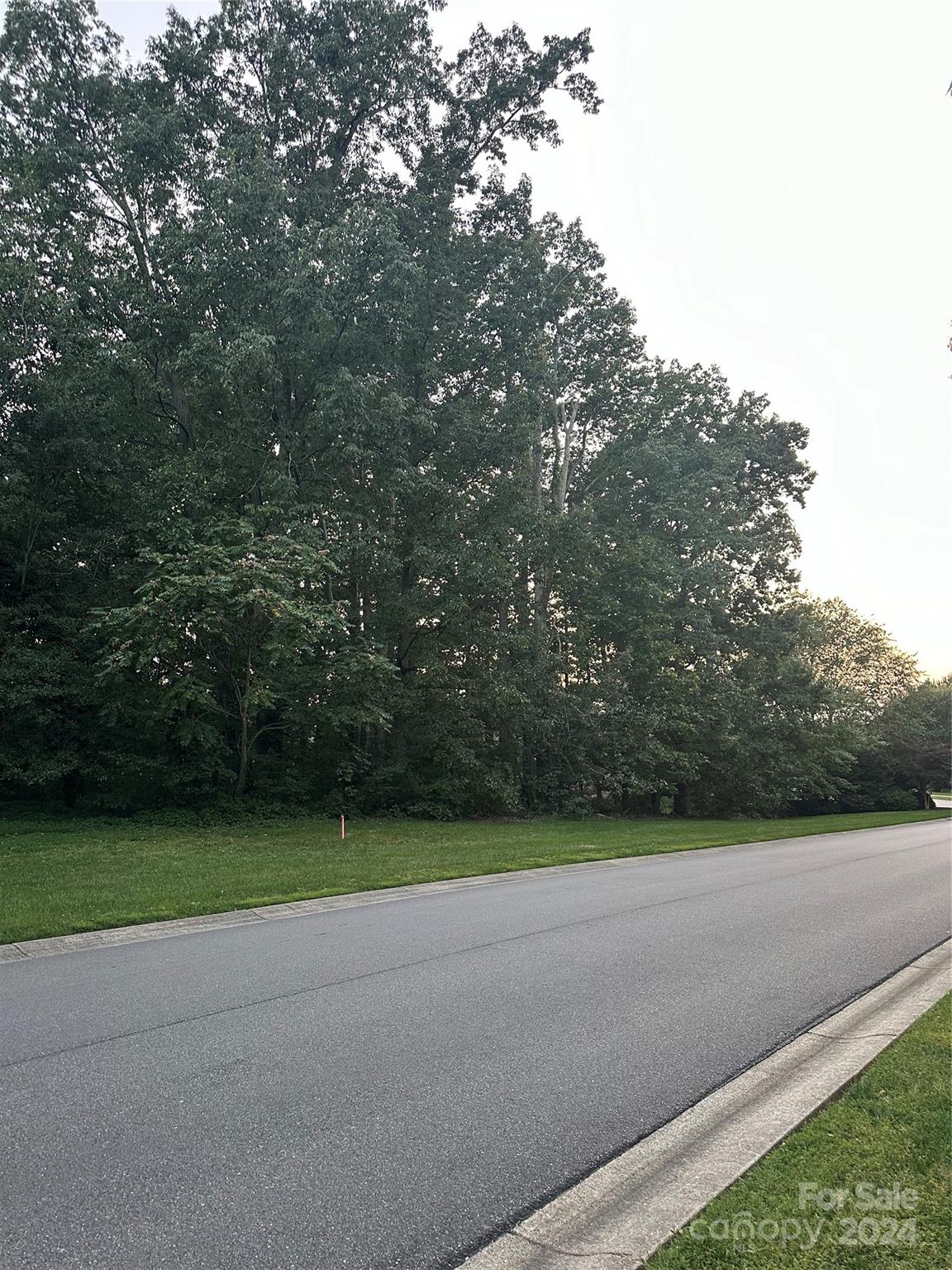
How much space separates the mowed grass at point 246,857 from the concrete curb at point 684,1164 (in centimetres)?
648

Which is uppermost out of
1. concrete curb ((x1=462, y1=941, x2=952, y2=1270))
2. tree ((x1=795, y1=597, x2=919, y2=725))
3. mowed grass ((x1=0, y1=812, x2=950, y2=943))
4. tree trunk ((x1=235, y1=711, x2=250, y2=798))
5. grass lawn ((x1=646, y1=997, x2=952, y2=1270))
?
tree ((x1=795, y1=597, x2=919, y2=725))

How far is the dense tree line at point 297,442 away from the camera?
18.6 metres

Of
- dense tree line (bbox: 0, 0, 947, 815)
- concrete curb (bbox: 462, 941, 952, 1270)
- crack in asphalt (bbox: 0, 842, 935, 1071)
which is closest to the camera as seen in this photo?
concrete curb (bbox: 462, 941, 952, 1270)

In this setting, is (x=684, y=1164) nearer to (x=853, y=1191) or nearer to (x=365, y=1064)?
(x=853, y=1191)

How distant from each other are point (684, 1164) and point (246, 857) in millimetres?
11610

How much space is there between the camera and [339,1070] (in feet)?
13.9

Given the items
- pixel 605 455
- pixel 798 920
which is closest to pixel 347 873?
pixel 798 920

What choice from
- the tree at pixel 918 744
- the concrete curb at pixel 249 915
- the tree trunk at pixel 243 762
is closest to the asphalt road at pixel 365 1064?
the concrete curb at pixel 249 915

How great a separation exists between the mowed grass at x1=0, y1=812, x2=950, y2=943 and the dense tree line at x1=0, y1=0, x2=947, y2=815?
2.75 m

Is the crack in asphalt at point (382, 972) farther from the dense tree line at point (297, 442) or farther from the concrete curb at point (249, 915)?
the dense tree line at point (297, 442)

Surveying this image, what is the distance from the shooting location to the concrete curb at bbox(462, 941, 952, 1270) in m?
2.75

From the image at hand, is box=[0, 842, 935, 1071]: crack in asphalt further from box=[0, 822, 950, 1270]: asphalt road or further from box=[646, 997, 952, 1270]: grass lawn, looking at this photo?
box=[646, 997, 952, 1270]: grass lawn

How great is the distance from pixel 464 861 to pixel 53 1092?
979cm

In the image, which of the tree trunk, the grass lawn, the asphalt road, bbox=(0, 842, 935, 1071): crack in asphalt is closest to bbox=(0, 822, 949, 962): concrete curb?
the asphalt road
